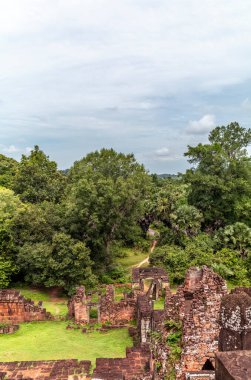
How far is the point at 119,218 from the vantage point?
101 feet

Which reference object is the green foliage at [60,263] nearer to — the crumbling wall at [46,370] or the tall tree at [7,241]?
the tall tree at [7,241]

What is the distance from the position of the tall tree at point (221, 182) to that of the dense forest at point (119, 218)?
10 centimetres

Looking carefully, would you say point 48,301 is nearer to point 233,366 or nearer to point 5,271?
point 5,271

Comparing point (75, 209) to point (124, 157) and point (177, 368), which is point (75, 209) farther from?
point (177, 368)

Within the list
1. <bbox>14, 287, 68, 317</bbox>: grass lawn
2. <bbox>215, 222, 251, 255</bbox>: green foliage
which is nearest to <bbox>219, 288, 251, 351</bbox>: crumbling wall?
<bbox>14, 287, 68, 317</bbox>: grass lawn

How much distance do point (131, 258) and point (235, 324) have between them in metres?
34.3

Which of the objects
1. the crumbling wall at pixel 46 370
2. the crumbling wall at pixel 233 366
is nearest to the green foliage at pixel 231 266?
the crumbling wall at pixel 46 370

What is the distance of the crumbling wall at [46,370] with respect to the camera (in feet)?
39.3

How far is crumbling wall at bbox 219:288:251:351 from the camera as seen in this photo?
5.98 m

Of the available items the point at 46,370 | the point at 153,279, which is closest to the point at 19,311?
the point at 153,279

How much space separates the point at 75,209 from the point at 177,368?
22514 mm

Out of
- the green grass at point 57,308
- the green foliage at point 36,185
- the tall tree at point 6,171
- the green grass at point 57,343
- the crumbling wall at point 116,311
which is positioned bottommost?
the green grass at point 57,343

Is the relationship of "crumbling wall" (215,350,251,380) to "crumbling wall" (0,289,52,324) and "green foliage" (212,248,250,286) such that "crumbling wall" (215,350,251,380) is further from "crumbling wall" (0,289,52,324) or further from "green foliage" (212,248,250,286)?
"green foliage" (212,248,250,286)

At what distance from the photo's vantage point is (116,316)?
72.5ft
